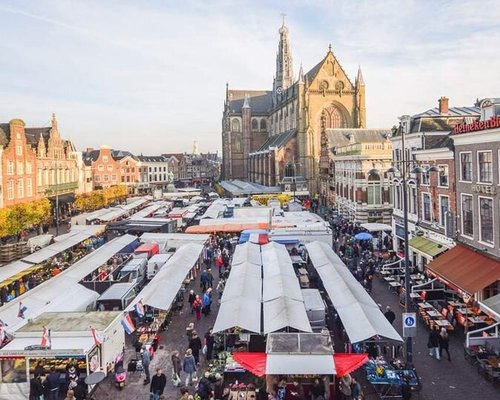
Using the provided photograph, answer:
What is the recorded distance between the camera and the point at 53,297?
18.9 metres

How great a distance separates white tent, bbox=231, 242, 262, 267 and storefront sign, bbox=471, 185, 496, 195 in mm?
10821

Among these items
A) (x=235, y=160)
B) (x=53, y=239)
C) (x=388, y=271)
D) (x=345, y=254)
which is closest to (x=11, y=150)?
(x=53, y=239)

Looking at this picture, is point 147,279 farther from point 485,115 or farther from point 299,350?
point 485,115

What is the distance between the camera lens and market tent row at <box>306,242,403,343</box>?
13.7 metres

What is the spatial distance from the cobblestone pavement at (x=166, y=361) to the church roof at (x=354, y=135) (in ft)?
128

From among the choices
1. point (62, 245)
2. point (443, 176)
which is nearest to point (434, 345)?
point (443, 176)

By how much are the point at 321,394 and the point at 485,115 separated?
13.9m

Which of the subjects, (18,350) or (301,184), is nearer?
(18,350)

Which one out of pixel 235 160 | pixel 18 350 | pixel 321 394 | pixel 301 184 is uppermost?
pixel 235 160

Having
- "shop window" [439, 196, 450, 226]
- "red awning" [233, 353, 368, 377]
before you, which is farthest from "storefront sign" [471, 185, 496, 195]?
"red awning" [233, 353, 368, 377]

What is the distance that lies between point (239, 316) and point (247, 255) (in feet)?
30.2

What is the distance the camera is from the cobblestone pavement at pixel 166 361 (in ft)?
42.9

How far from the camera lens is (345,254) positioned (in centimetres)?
3108

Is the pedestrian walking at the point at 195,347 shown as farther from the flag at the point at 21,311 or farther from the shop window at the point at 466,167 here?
the shop window at the point at 466,167
